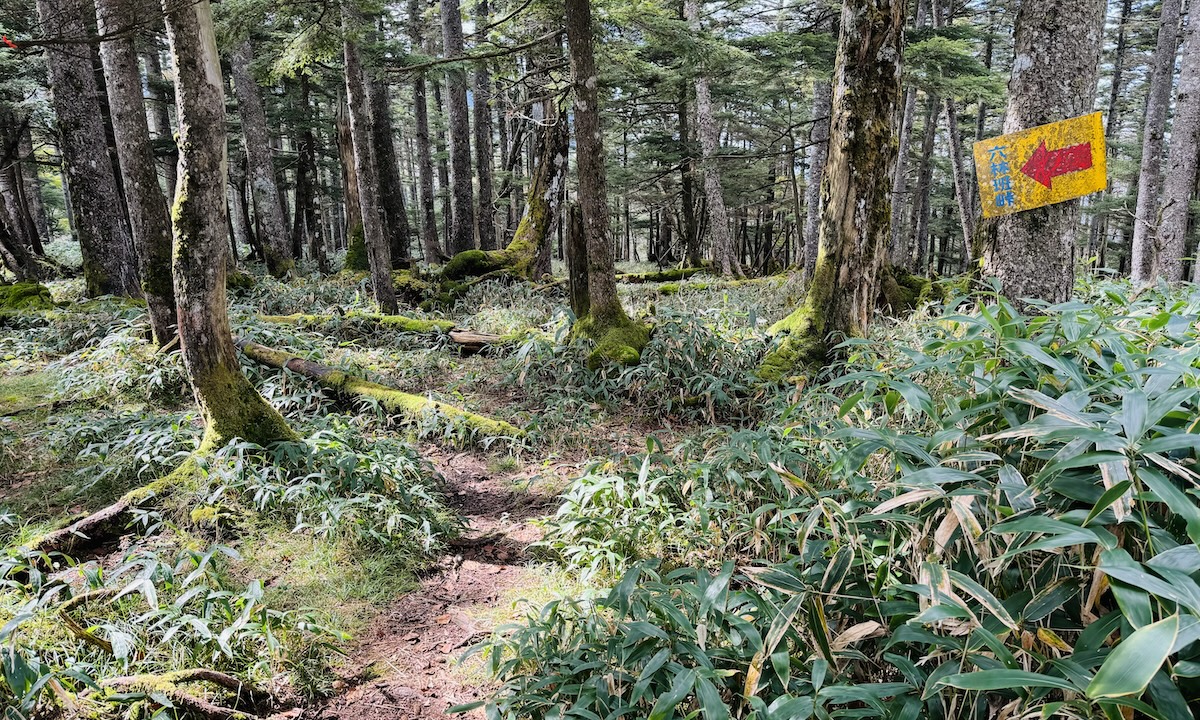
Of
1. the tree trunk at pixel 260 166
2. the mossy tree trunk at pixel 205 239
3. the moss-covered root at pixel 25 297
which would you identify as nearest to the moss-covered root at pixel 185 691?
the mossy tree trunk at pixel 205 239

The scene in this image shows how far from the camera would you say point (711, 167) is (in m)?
12.9

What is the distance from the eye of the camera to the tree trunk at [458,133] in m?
11.9

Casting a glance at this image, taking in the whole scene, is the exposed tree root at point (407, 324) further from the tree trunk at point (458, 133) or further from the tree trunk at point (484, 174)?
the tree trunk at point (484, 174)

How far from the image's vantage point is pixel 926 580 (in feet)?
5.02

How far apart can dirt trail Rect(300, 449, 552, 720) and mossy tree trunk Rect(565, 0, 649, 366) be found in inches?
93.7

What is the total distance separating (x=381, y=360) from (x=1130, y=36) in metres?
30.3

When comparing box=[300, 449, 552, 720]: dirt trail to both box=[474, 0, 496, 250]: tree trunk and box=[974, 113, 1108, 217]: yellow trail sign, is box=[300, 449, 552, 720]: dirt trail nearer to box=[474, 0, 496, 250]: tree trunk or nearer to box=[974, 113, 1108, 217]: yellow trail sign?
box=[974, 113, 1108, 217]: yellow trail sign

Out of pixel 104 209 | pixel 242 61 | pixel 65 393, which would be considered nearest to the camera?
pixel 65 393

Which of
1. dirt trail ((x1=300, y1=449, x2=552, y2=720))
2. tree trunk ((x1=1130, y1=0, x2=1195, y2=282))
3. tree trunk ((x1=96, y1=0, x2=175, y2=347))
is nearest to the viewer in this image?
dirt trail ((x1=300, y1=449, x2=552, y2=720))

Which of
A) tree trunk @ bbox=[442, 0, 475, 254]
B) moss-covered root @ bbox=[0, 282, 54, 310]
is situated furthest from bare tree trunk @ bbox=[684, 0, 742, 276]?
moss-covered root @ bbox=[0, 282, 54, 310]

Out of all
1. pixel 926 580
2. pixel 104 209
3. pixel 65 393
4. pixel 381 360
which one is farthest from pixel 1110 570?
pixel 104 209

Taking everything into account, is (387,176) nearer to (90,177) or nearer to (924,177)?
(90,177)

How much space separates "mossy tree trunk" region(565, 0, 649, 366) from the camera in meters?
6.07

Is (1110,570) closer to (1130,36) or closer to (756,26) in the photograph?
(756,26)
